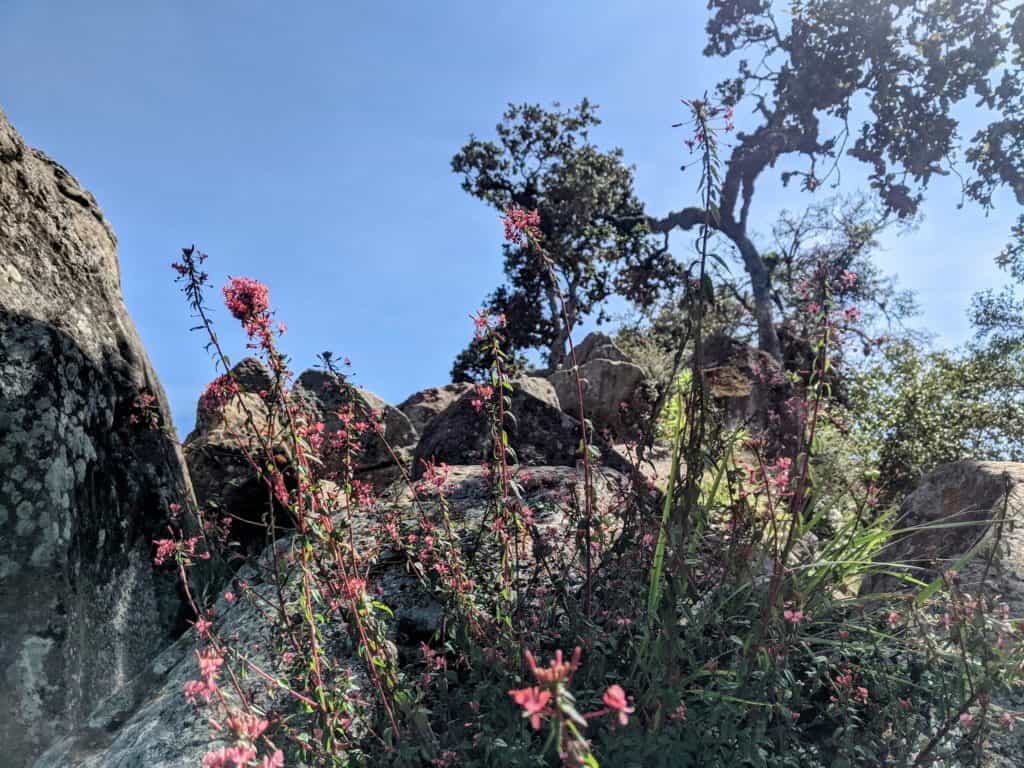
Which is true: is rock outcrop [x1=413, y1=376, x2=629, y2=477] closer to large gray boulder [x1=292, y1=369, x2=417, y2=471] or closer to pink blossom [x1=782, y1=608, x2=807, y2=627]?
large gray boulder [x1=292, y1=369, x2=417, y2=471]

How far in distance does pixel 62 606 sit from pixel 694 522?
10.2ft

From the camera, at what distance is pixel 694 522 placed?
2.95 meters

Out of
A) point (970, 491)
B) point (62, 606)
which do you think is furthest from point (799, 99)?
point (62, 606)

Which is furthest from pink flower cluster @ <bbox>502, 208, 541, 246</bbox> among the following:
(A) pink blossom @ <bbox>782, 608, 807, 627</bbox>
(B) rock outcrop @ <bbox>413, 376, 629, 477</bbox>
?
(B) rock outcrop @ <bbox>413, 376, 629, 477</bbox>

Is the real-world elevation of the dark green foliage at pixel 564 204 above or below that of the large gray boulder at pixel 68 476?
above

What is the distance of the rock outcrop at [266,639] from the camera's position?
3004 millimetres

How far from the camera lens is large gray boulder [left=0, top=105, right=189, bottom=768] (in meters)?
3.42

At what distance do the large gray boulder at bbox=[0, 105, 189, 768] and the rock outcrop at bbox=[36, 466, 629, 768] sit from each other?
0.20 metres

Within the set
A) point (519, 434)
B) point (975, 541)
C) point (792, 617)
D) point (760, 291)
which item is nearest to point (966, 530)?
point (975, 541)

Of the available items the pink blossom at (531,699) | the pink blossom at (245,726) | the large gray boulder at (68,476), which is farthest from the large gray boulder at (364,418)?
the pink blossom at (531,699)

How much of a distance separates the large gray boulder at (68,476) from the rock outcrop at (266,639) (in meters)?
0.20

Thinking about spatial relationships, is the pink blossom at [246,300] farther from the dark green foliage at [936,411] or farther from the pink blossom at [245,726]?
the dark green foliage at [936,411]

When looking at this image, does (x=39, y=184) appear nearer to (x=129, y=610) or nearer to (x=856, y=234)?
(x=129, y=610)

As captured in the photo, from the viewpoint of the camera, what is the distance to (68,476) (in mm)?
3617
